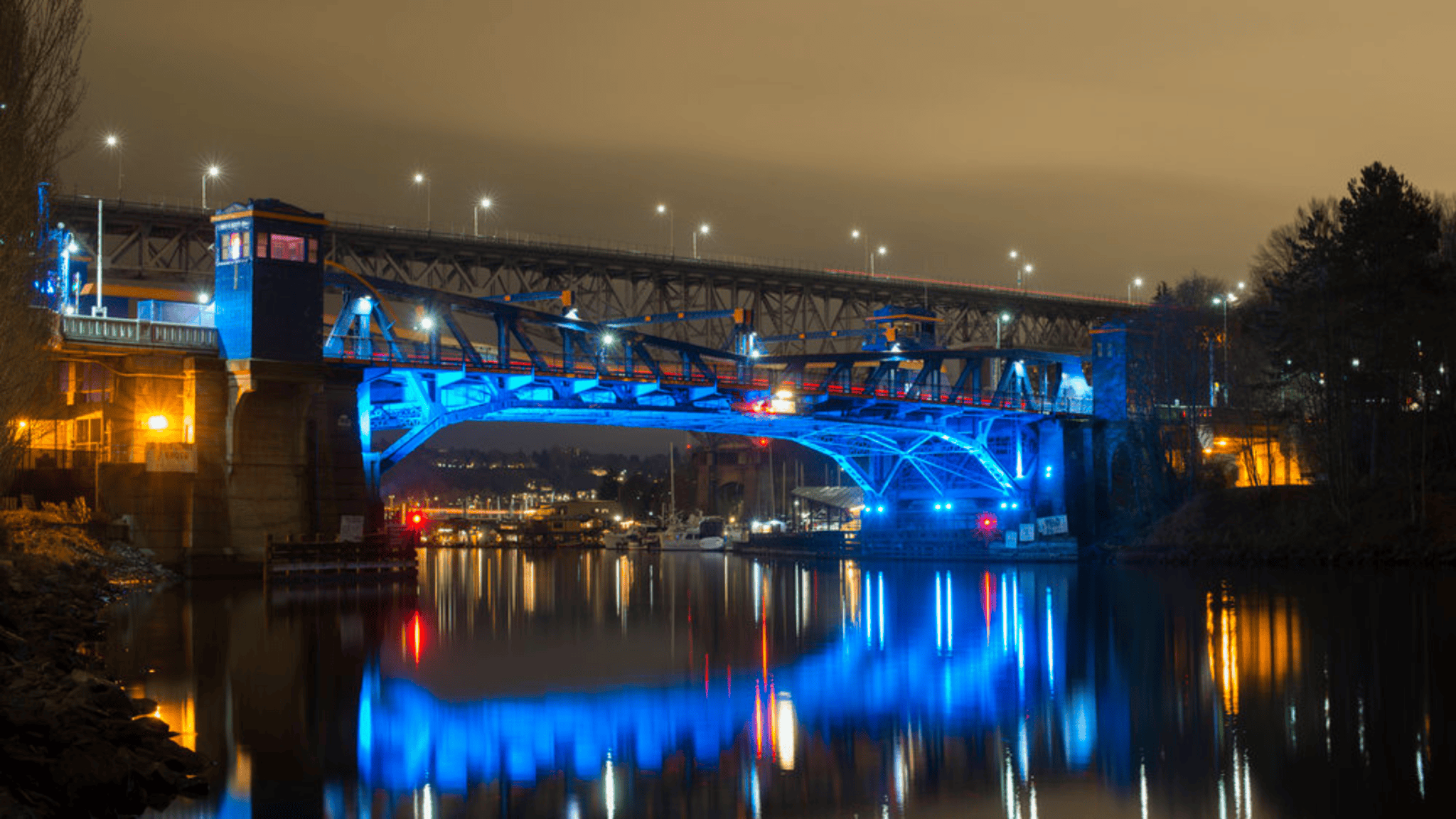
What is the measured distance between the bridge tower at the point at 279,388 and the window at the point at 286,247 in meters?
0.03

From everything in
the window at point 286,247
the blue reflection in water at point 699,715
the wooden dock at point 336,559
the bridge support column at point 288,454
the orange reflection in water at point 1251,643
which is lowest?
the orange reflection in water at point 1251,643

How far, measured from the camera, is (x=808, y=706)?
28094mm

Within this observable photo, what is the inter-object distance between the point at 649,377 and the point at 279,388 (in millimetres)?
22508

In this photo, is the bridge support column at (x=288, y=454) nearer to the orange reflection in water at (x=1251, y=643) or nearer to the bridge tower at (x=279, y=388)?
the bridge tower at (x=279, y=388)

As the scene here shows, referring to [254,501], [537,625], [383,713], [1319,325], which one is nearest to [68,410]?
[254,501]

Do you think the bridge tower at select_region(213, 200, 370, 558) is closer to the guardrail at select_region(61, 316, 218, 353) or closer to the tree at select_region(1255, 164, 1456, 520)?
the guardrail at select_region(61, 316, 218, 353)

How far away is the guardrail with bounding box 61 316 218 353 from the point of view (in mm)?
61156

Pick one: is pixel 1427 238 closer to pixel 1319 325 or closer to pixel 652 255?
pixel 1319 325

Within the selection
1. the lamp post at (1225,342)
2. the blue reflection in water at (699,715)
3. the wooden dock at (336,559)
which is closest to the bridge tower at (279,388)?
the wooden dock at (336,559)

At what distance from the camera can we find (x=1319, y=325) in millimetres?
76000

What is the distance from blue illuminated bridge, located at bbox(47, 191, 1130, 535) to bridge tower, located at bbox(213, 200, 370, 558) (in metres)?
0.13

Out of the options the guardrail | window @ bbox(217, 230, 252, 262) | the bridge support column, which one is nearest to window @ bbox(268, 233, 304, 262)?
window @ bbox(217, 230, 252, 262)

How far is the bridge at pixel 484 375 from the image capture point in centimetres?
6366

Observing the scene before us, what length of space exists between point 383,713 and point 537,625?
20.9 m
